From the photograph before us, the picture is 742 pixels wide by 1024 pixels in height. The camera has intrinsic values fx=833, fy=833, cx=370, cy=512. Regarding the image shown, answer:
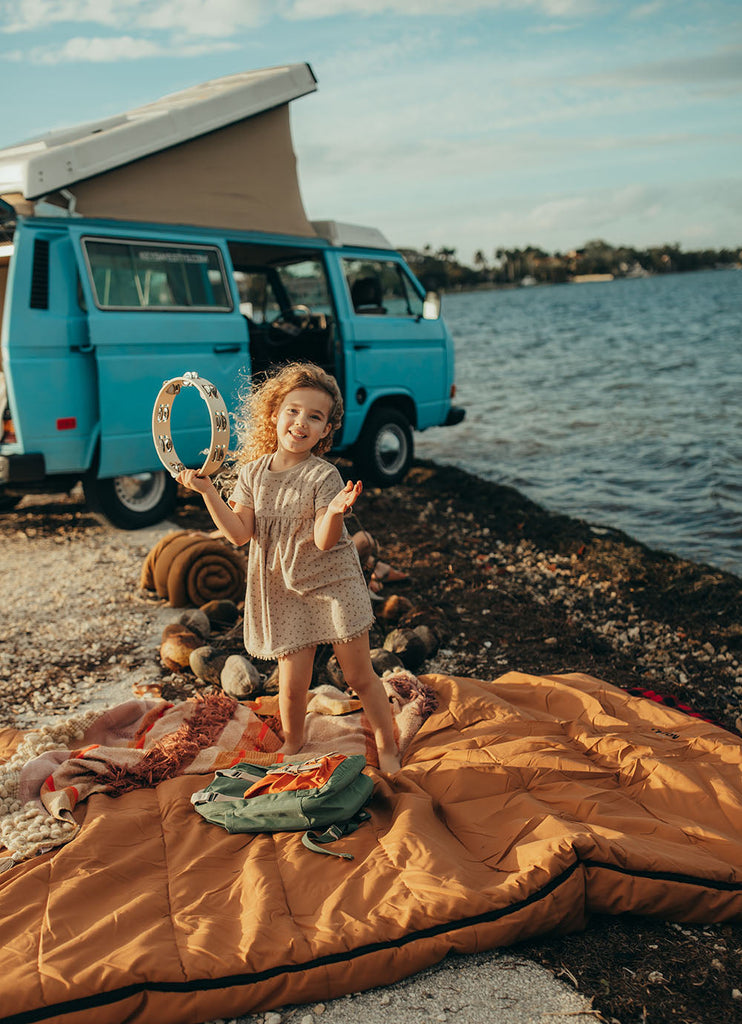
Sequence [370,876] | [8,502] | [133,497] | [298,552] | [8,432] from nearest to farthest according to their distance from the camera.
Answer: [370,876], [298,552], [8,432], [133,497], [8,502]

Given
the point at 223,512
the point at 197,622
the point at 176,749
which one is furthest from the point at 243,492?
the point at 197,622

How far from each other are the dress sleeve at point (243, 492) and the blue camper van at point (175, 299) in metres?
3.54

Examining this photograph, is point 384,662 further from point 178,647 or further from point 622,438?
point 622,438

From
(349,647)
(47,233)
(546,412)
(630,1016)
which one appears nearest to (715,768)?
(630,1016)

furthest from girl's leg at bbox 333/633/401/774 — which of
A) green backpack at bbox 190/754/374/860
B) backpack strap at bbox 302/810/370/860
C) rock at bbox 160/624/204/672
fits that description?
rock at bbox 160/624/204/672

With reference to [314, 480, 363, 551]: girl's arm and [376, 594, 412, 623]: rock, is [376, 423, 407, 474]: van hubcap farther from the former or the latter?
[314, 480, 363, 551]: girl's arm

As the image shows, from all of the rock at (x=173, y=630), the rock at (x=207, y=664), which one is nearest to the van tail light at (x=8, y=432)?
the rock at (x=173, y=630)

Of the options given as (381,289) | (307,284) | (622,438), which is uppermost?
(307,284)

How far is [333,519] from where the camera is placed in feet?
10.2

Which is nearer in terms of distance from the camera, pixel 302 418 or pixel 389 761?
pixel 302 418

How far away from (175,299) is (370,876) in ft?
18.8

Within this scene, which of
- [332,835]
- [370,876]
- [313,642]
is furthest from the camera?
[313,642]

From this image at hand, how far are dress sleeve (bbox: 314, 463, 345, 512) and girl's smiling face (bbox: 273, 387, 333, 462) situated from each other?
170mm

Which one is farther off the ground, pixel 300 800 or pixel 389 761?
pixel 300 800
